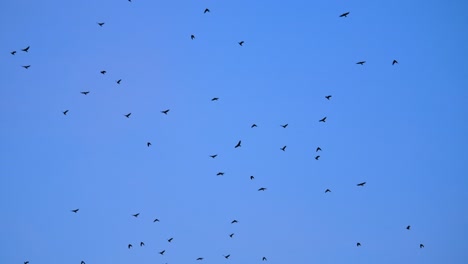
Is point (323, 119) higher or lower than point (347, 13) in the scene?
lower

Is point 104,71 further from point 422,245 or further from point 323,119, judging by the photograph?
point 422,245

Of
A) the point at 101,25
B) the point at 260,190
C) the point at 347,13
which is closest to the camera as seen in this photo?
the point at 347,13

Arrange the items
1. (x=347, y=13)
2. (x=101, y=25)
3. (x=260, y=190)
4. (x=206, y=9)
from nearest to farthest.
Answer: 1. (x=347, y=13)
2. (x=206, y=9)
3. (x=101, y=25)
4. (x=260, y=190)

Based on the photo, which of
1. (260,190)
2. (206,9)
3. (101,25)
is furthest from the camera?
(260,190)

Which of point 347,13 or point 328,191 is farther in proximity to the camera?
point 328,191

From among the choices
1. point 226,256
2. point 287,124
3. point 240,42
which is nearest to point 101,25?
point 240,42

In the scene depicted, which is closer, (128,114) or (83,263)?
(128,114)

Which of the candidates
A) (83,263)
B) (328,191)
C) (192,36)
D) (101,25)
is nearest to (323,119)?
(328,191)

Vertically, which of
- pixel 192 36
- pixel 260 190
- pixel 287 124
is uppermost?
pixel 192 36

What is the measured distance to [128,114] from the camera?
144ft

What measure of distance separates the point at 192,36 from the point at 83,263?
17420 mm

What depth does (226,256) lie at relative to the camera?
4772 cm

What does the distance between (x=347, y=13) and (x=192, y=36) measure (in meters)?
9.63

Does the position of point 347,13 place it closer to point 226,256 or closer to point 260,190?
point 260,190
